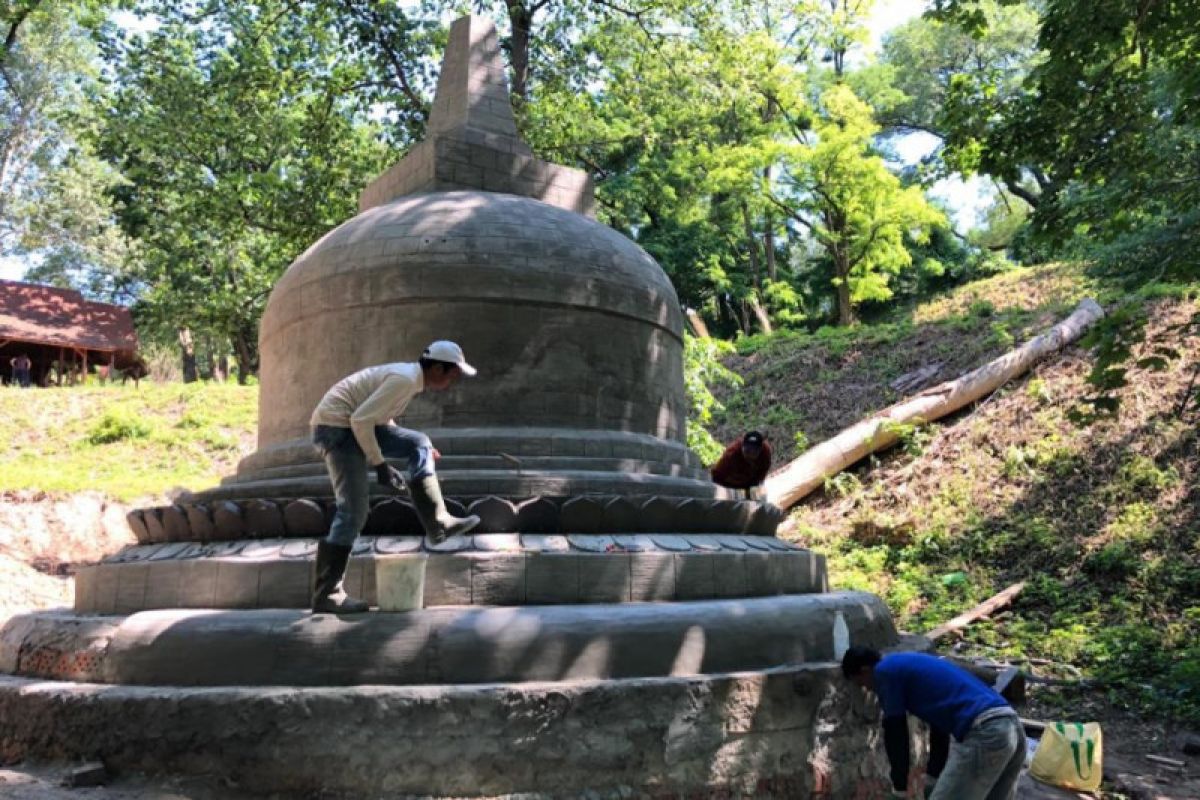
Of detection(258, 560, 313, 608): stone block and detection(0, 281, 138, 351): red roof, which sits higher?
detection(0, 281, 138, 351): red roof

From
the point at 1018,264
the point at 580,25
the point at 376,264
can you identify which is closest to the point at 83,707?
the point at 376,264

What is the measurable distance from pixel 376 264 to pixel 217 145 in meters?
11.5

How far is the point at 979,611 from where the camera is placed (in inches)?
406

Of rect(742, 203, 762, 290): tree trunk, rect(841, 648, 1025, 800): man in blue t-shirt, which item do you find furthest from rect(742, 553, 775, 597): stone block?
rect(742, 203, 762, 290): tree trunk

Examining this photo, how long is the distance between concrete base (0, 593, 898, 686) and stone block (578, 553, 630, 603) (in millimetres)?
123

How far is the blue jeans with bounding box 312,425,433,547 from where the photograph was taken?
186 inches

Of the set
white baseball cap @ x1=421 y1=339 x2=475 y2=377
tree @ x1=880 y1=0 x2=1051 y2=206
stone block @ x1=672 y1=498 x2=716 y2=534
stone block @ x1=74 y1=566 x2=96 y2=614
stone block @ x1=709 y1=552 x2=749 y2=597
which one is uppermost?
tree @ x1=880 y1=0 x2=1051 y2=206

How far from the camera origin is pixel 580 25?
17.7m

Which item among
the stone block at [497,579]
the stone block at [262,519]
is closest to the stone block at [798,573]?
the stone block at [497,579]

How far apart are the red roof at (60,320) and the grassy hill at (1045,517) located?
22574 mm

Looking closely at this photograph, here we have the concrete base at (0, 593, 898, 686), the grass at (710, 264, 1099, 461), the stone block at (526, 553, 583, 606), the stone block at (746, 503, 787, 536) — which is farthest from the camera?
the grass at (710, 264, 1099, 461)

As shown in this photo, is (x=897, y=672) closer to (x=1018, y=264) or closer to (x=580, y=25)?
(x=580, y=25)

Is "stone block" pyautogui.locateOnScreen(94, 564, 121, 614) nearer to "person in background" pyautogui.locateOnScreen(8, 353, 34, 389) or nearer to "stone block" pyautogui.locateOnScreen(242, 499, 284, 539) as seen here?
"stone block" pyautogui.locateOnScreen(242, 499, 284, 539)

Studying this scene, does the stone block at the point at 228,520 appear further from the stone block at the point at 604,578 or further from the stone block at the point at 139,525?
the stone block at the point at 604,578
